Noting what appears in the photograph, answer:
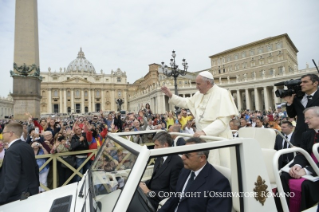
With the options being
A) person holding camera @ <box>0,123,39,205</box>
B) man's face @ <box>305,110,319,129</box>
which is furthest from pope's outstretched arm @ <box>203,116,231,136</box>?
person holding camera @ <box>0,123,39,205</box>

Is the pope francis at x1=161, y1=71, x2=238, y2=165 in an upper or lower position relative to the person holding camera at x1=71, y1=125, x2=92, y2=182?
upper

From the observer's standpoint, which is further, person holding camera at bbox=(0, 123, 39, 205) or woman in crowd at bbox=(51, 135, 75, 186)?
woman in crowd at bbox=(51, 135, 75, 186)

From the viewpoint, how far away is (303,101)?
12.6 feet

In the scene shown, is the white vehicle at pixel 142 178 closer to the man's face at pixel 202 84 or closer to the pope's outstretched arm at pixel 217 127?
the pope's outstretched arm at pixel 217 127

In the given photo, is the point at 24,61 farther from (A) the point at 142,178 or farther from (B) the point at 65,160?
(A) the point at 142,178

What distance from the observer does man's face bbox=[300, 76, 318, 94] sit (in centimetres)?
347

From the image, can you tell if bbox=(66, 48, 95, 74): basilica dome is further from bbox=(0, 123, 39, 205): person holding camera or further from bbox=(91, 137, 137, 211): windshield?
bbox=(91, 137, 137, 211): windshield

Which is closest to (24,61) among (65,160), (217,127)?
(65,160)

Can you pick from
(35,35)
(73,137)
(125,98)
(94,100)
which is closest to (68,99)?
(94,100)

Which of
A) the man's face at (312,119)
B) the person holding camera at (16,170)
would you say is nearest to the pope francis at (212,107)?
the man's face at (312,119)

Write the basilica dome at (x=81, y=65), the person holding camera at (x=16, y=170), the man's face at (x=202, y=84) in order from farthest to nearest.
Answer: the basilica dome at (x=81, y=65) < the man's face at (x=202, y=84) < the person holding camera at (x=16, y=170)

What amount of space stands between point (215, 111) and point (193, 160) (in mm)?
1492

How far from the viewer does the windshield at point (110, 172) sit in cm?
172

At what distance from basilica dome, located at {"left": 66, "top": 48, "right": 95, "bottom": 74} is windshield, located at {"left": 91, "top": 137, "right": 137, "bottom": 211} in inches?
5295
